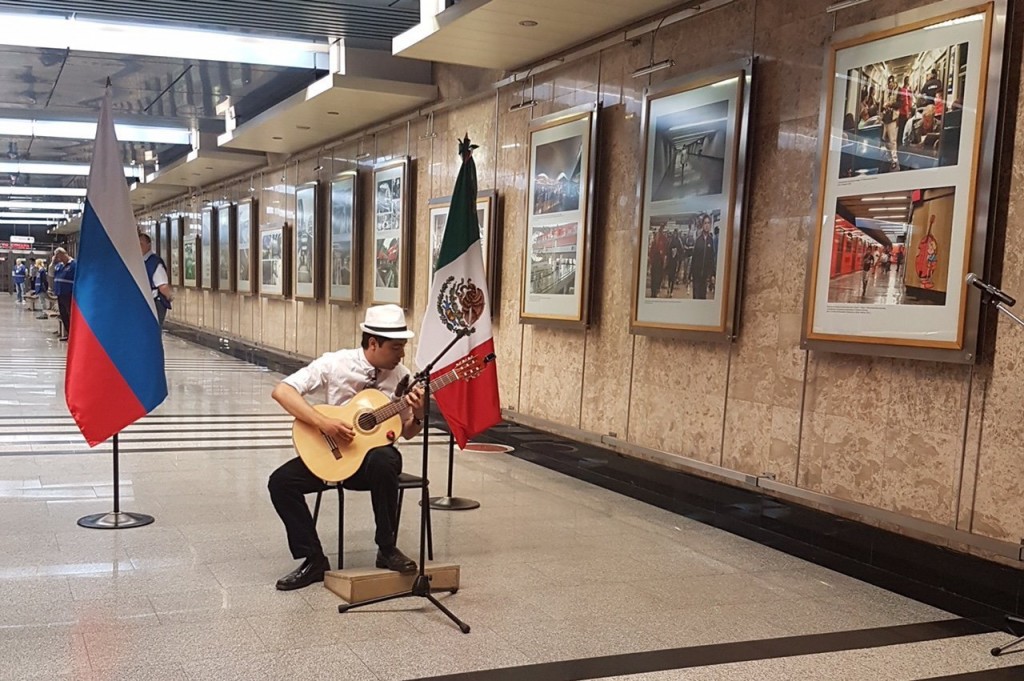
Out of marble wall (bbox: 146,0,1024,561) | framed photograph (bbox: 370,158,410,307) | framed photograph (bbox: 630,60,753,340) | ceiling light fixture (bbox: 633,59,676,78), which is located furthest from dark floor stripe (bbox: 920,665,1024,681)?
framed photograph (bbox: 370,158,410,307)

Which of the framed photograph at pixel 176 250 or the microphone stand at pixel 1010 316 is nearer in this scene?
the microphone stand at pixel 1010 316

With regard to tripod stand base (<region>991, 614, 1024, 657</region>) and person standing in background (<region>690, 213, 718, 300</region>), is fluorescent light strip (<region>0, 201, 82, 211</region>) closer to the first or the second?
person standing in background (<region>690, 213, 718, 300</region>)

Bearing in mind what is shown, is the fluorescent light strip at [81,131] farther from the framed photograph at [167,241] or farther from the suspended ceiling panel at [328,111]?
the framed photograph at [167,241]

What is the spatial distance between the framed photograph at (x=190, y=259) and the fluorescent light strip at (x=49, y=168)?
1.79m

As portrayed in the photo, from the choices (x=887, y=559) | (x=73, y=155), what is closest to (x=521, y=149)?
(x=887, y=559)

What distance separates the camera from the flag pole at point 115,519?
16.0ft

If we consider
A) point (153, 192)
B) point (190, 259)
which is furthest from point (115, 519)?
point (153, 192)

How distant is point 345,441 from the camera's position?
13.0ft

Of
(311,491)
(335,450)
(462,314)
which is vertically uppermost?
(462,314)

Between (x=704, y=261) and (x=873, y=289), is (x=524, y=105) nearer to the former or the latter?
(x=704, y=261)

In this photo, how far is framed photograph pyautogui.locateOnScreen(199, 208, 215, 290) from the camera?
60.3ft

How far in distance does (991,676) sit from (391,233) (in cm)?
801

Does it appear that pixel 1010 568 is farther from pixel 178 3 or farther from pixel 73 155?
pixel 73 155

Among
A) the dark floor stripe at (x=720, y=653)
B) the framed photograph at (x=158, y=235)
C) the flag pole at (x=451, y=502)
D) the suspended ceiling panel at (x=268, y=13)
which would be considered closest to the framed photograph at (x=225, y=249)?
the framed photograph at (x=158, y=235)
